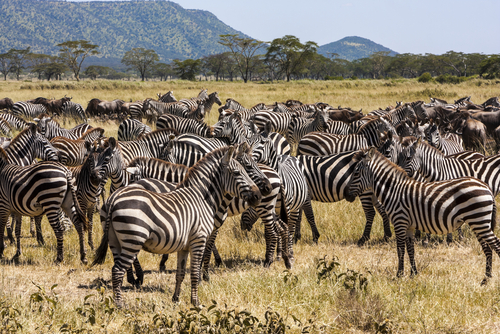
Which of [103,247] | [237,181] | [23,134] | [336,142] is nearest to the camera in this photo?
[103,247]

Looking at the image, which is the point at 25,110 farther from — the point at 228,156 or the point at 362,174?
the point at 362,174

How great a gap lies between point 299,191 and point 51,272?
4.01 m

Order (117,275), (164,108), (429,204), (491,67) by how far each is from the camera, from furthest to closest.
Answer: (491,67) → (164,108) → (429,204) → (117,275)

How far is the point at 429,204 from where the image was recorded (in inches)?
214

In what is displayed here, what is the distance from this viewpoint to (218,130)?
36.9 feet

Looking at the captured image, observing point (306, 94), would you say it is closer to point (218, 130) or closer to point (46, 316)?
point (218, 130)

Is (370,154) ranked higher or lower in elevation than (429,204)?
higher

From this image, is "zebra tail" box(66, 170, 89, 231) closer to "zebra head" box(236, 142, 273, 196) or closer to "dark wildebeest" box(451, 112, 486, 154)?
"zebra head" box(236, 142, 273, 196)

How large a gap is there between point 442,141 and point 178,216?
784 cm

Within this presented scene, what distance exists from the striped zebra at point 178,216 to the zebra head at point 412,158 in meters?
4.03

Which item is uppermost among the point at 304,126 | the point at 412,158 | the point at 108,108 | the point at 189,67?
the point at 189,67

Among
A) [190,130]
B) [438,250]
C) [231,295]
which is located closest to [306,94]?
[190,130]

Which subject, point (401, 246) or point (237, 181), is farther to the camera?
point (401, 246)

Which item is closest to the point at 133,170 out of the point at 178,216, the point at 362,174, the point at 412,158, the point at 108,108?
the point at 178,216
